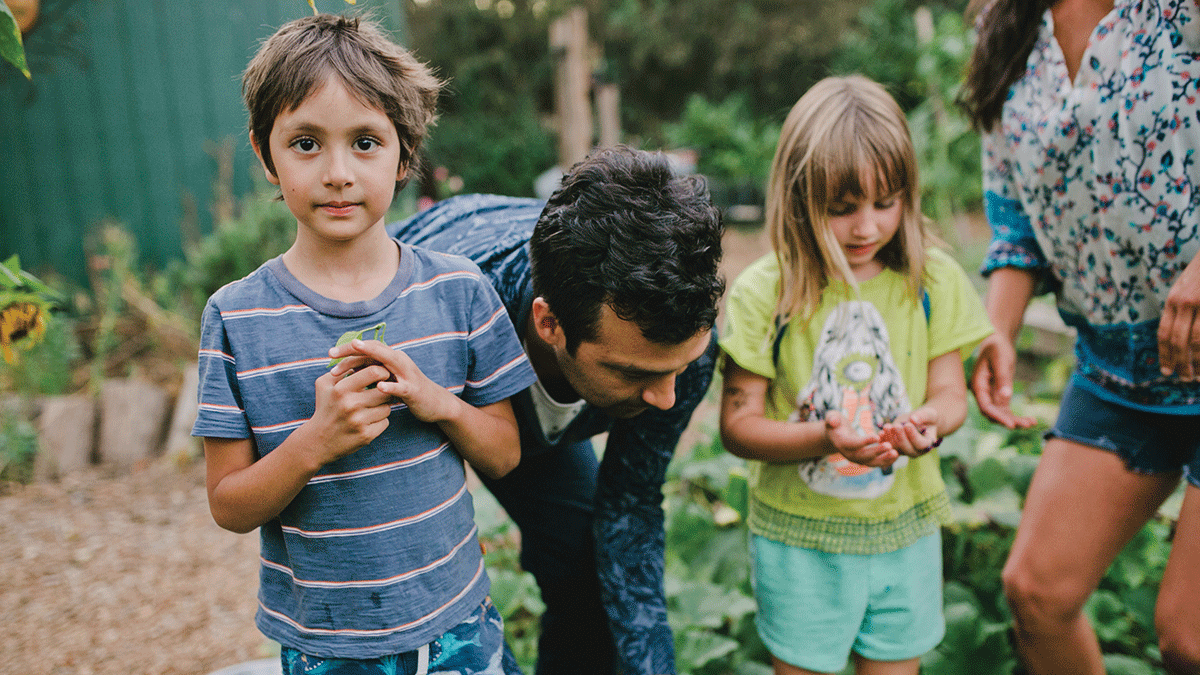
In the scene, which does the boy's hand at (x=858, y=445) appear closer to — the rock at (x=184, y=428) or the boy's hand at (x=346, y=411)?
the boy's hand at (x=346, y=411)

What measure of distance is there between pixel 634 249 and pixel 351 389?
512 millimetres

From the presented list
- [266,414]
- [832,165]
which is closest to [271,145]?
[266,414]

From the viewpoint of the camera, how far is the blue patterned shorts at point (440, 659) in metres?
1.24

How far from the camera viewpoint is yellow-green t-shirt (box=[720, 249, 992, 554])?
164 centimetres

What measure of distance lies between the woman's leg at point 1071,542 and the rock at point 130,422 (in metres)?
3.81

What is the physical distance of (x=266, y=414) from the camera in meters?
1.16

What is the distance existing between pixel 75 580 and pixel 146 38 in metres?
3.57

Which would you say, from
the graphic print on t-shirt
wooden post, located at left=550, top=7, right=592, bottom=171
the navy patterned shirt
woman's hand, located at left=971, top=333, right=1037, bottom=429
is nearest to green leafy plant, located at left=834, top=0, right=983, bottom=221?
wooden post, located at left=550, top=7, right=592, bottom=171

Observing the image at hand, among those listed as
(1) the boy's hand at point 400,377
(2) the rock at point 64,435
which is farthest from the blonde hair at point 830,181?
(2) the rock at point 64,435

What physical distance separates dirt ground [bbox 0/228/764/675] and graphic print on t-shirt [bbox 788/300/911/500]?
77.4 inches

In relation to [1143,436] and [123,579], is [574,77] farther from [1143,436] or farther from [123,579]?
[1143,436]

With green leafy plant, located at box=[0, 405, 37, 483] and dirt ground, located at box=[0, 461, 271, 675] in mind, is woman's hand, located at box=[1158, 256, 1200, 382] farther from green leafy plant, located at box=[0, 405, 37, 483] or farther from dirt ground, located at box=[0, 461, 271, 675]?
green leafy plant, located at box=[0, 405, 37, 483]

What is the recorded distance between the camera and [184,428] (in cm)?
395

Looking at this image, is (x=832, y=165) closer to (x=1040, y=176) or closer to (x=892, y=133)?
(x=892, y=133)
